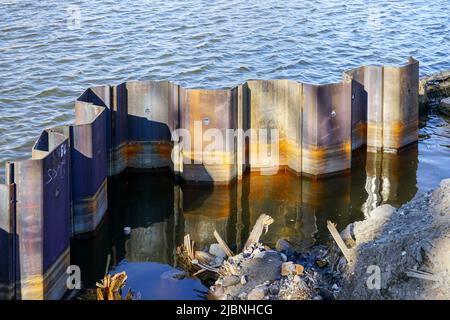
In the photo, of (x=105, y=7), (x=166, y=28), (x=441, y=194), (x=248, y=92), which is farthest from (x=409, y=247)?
(x=105, y=7)

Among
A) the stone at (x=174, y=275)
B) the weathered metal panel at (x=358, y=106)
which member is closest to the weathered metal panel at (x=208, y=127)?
the weathered metal panel at (x=358, y=106)

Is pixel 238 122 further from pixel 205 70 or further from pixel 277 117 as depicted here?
pixel 205 70

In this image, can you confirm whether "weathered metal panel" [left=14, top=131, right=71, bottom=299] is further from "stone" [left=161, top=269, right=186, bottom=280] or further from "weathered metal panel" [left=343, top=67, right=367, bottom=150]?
"weathered metal panel" [left=343, top=67, right=367, bottom=150]

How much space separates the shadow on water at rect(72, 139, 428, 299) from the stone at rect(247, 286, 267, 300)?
150 centimetres

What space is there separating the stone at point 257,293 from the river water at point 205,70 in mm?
1256

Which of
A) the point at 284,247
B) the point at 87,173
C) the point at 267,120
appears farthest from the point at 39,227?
the point at 267,120

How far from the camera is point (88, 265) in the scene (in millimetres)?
13133

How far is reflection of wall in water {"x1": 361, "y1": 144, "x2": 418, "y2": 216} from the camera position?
16031 mm

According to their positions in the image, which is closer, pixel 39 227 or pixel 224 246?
pixel 39 227

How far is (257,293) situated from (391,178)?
23.4 feet

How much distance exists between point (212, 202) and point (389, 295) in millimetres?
5876

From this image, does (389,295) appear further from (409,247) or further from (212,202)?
(212,202)

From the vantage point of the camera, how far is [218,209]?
15484 mm

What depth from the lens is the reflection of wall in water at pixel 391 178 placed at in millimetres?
16031
